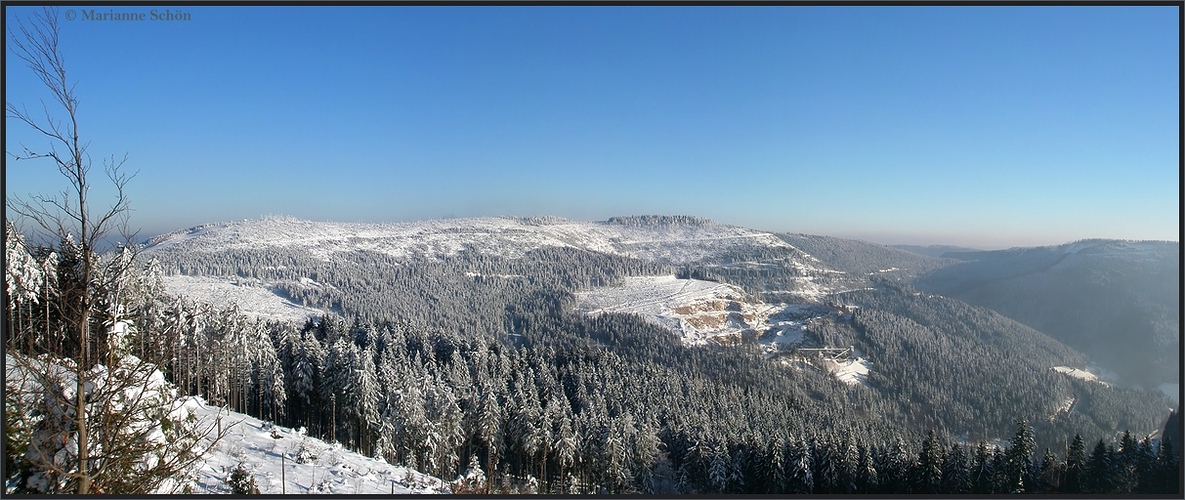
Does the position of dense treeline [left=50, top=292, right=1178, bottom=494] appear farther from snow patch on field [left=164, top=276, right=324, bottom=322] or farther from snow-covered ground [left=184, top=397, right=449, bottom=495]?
snow patch on field [left=164, top=276, right=324, bottom=322]

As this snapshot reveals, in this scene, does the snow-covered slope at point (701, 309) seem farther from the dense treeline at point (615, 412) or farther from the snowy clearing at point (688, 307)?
the dense treeline at point (615, 412)

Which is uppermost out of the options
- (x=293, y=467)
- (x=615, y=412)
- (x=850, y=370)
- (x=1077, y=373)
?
(x=293, y=467)

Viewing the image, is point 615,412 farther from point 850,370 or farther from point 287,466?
point 850,370

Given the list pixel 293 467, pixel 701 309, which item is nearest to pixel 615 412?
pixel 293 467

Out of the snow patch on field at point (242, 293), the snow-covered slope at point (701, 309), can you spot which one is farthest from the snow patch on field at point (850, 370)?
the snow patch on field at point (242, 293)

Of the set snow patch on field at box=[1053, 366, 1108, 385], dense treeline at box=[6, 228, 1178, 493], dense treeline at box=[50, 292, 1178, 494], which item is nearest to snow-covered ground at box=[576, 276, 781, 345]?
dense treeline at box=[6, 228, 1178, 493]

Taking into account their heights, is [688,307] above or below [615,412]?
below

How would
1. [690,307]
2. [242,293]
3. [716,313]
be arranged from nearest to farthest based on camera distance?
[242,293]
[690,307]
[716,313]
